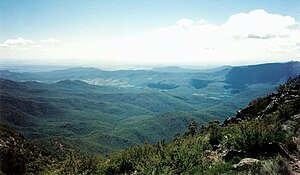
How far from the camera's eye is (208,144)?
17.6 m

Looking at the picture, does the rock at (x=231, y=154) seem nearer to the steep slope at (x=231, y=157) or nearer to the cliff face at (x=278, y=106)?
the steep slope at (x=231, y=157)

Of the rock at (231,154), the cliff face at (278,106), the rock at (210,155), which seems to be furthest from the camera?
the cliff face at (278,106)

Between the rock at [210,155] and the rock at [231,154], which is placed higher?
the rock at [231,154]

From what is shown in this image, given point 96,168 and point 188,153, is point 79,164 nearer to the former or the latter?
point 96,168

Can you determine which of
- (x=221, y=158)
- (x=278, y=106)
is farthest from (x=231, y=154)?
(x=278, y=106)

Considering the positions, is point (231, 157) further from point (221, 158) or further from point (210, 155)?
point (210, 155)

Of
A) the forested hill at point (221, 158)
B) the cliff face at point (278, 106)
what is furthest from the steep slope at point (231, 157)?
the cliff face at point (278, 106)

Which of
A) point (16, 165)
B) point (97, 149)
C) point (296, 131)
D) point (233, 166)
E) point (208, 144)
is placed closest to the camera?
point (233, 166)

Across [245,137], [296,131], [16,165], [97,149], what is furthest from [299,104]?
[97,149]

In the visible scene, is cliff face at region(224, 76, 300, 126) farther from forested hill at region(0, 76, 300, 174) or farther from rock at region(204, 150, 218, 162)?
rock at region(204, 150, 218, 162)

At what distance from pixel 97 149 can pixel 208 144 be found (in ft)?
522

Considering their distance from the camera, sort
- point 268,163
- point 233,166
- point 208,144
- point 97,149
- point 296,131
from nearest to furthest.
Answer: point 268,163 < point 233,166 < point 296,131 < point 208,144 < point 97,149

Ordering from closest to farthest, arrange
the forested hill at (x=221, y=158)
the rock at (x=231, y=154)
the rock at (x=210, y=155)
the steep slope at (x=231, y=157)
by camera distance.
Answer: the steep slope at (x=231, y=157) < the forested hill at (x=221, y=158) < the rock at (x=231, y=154) < the rock at (x=210, y=155)

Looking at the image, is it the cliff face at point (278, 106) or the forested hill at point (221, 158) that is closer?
the forested hill at point (221, 158)
